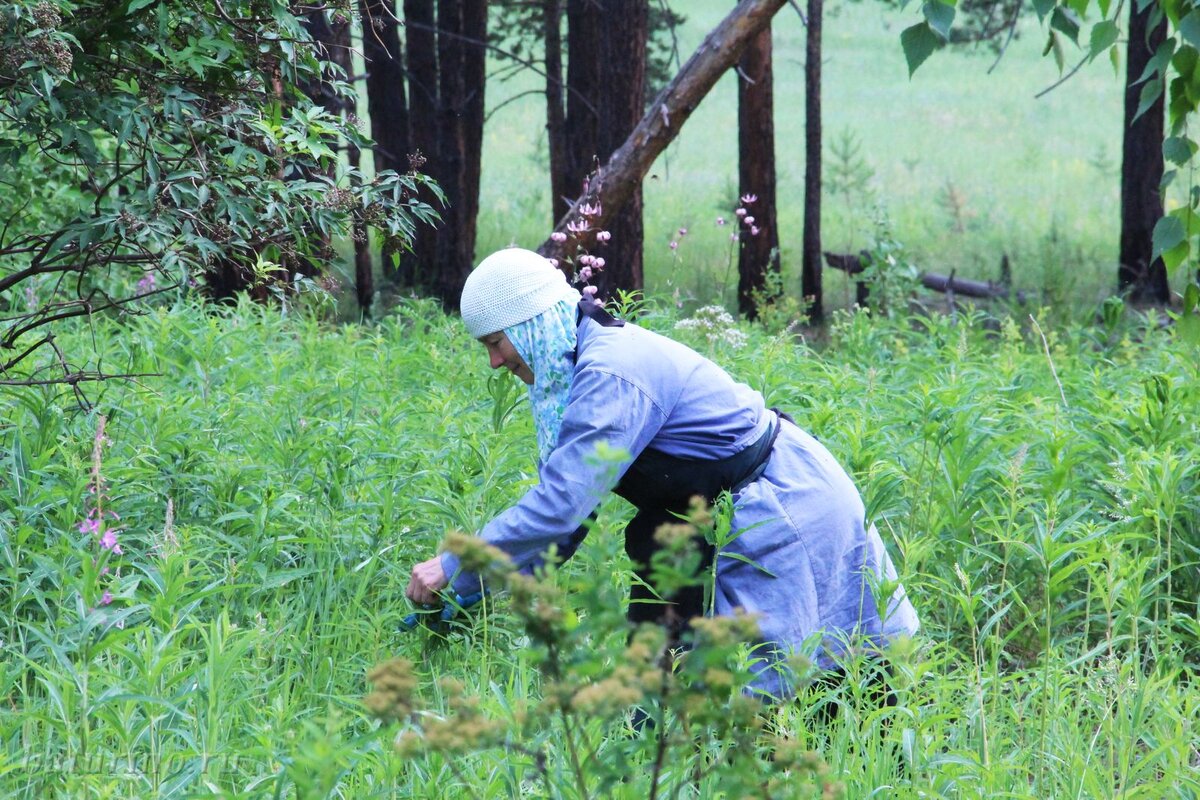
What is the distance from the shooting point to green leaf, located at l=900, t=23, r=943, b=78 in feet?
7.80

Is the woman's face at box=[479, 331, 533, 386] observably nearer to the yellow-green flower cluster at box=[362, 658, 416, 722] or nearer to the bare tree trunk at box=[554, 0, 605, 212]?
the yellow-green flower cluster at box=[362, 658, 416, 722]

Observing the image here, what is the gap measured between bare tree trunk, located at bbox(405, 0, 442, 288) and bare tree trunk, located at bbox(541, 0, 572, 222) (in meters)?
1.19

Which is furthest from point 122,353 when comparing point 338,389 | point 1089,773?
point 1089,773

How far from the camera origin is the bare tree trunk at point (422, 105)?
1291 cm

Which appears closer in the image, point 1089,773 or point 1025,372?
point 1089,773

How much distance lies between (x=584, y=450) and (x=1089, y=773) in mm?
1303

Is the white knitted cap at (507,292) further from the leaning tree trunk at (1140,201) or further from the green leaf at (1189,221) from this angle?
the leaning tree trunk at (1140,201)

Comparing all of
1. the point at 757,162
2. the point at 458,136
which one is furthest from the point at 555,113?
the point at 757,162

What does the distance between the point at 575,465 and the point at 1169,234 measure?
4.48ft

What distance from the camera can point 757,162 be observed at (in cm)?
1305

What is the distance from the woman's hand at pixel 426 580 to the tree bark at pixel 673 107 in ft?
15.4

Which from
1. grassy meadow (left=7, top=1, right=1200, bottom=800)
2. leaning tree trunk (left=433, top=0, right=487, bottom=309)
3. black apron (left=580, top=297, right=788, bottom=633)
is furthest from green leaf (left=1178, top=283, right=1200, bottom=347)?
leaning tree trunk (left=433, top=0, right=487, bottom=309)

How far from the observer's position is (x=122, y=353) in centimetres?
612

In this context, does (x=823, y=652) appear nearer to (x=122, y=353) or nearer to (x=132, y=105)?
(x=132, y=105)
